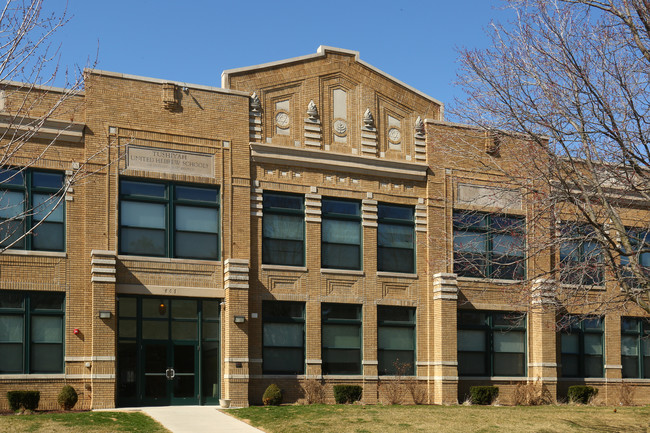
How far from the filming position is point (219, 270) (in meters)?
27.9

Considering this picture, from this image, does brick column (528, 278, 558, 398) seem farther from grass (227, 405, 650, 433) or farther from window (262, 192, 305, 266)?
window (262, 192, 305, 266)

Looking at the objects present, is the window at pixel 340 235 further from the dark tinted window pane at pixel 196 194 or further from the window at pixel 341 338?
the dark tinted window pane at pixel 196 194

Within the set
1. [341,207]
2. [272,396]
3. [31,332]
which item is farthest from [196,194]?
[272,396]

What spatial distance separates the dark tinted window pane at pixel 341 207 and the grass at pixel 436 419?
6.77m

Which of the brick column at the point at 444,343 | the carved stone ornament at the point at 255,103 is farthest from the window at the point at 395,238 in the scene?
the carved stone ornament at the point at 255,103

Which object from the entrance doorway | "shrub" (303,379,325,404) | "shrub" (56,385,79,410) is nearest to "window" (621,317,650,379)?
"shrub" (303,379,325,404)

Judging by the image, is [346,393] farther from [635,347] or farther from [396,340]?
[635,347]

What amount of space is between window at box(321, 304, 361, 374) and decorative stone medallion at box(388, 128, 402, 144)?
6.16m

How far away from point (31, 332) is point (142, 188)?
5.38 metres

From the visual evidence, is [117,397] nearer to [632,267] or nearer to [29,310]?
[29,310]

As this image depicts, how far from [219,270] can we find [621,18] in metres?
15.0

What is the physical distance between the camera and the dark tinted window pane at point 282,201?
1145 inches

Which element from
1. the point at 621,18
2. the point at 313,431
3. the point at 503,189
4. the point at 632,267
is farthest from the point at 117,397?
the point at 621,18

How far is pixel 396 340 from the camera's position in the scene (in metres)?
30.6
